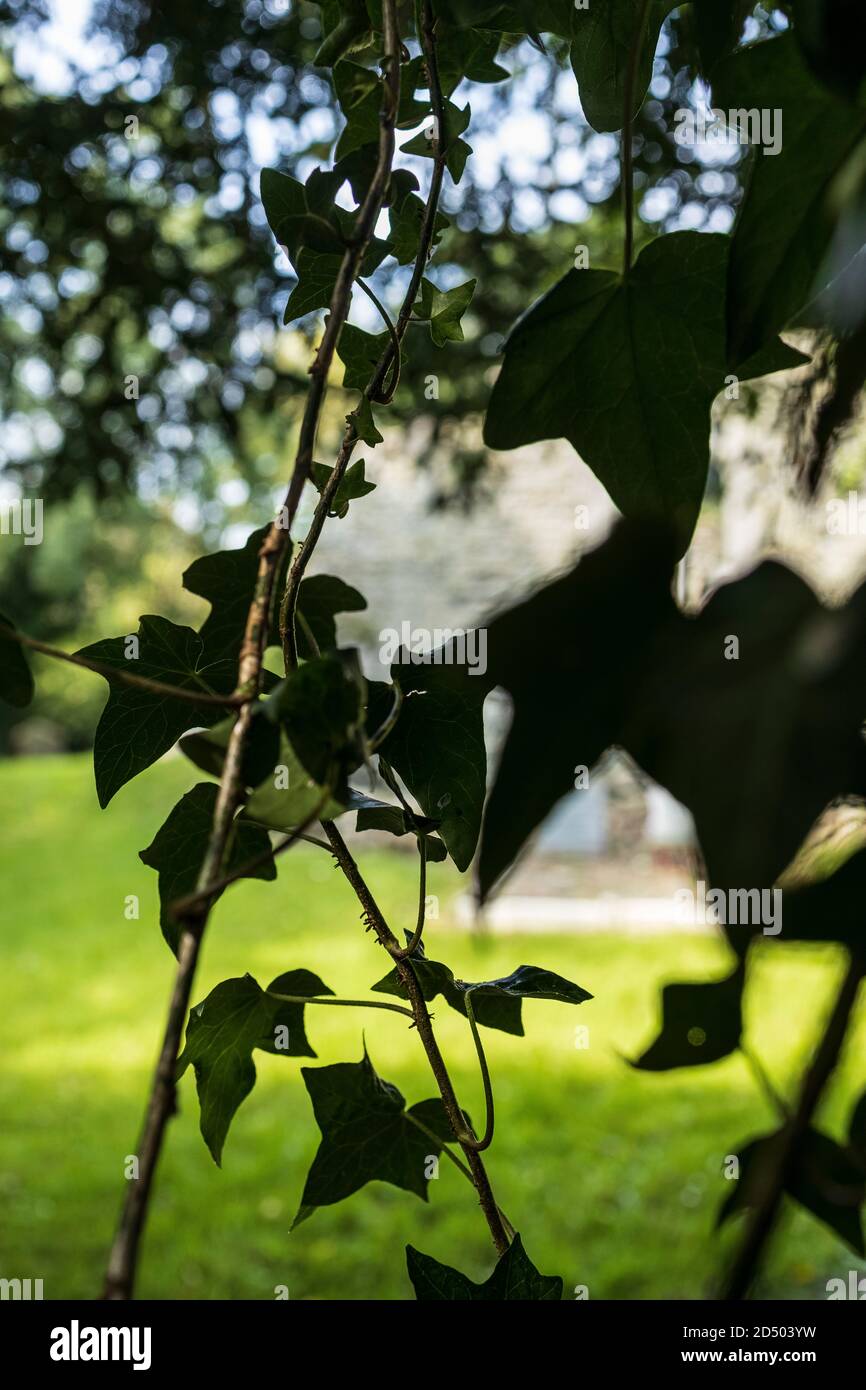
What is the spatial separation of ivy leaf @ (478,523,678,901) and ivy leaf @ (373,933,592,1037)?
Result: 207mm

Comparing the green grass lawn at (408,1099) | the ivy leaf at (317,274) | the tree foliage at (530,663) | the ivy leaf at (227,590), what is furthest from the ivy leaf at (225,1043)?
the green grass lawn at (408,1099)

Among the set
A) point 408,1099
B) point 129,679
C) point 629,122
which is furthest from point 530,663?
point 408,1099

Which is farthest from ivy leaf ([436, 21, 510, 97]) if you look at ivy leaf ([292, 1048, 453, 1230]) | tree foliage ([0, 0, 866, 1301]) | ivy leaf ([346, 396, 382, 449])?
ivy leaf ([292, 1048, 453, 1230])

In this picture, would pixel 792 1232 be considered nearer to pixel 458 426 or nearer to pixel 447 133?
pixel 458 426

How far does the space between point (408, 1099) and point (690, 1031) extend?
2.48 m

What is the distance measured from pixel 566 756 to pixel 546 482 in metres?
4.38

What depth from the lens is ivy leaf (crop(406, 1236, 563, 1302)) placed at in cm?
35

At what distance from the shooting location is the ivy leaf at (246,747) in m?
0.23

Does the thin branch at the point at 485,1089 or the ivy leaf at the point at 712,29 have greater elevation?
the ivy leaf at the point at 712,29

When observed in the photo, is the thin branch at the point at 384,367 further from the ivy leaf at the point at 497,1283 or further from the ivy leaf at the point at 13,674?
the ivy leaf at the point at 497,1283

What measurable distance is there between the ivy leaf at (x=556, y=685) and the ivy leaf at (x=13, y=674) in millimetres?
154

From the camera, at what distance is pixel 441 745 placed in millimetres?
340

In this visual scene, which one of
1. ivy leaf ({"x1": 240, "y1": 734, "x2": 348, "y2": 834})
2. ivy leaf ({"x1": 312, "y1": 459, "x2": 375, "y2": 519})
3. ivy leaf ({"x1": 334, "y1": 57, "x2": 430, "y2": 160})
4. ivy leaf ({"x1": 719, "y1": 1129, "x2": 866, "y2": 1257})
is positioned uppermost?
ivy leaf ({"x1": 334, "y1": 57, "x2": 430, "y2": 160})

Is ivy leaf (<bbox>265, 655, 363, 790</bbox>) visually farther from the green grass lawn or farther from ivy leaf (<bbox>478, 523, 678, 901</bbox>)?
the green grass lawn
